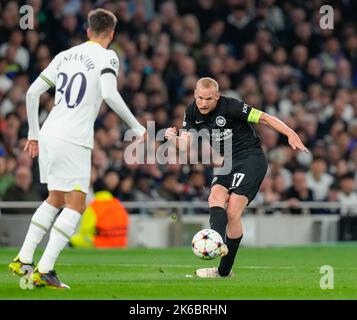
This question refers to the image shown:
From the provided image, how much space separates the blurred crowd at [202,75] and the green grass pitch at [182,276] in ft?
7.41

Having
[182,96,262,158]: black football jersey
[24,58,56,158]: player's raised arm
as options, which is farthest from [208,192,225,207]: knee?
[24,58,56,158]: player's raised arm

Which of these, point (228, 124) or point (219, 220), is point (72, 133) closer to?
point (219, 220)

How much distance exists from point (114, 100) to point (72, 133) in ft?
1.62

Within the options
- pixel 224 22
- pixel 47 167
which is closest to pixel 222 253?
pixel 47 167

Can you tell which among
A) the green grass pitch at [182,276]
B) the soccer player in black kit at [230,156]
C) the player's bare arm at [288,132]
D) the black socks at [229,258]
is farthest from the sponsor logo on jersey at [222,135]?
the green grass pitch at [182,276]

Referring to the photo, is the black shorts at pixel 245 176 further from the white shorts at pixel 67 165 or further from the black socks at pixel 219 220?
the white shorts at pixel 67 165

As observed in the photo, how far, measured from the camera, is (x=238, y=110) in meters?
11.5

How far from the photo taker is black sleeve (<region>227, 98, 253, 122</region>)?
11484 millimetres

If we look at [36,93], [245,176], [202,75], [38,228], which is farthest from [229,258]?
[202,75]

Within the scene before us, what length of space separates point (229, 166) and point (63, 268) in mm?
2389

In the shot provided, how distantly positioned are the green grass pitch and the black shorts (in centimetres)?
87

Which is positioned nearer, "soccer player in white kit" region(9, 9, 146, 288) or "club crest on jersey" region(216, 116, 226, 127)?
"soccer player in white kit" region(9, 9, 146, 288)

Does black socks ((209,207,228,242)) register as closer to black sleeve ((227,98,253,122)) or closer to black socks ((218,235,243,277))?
black socks ((218,235,243,277))
